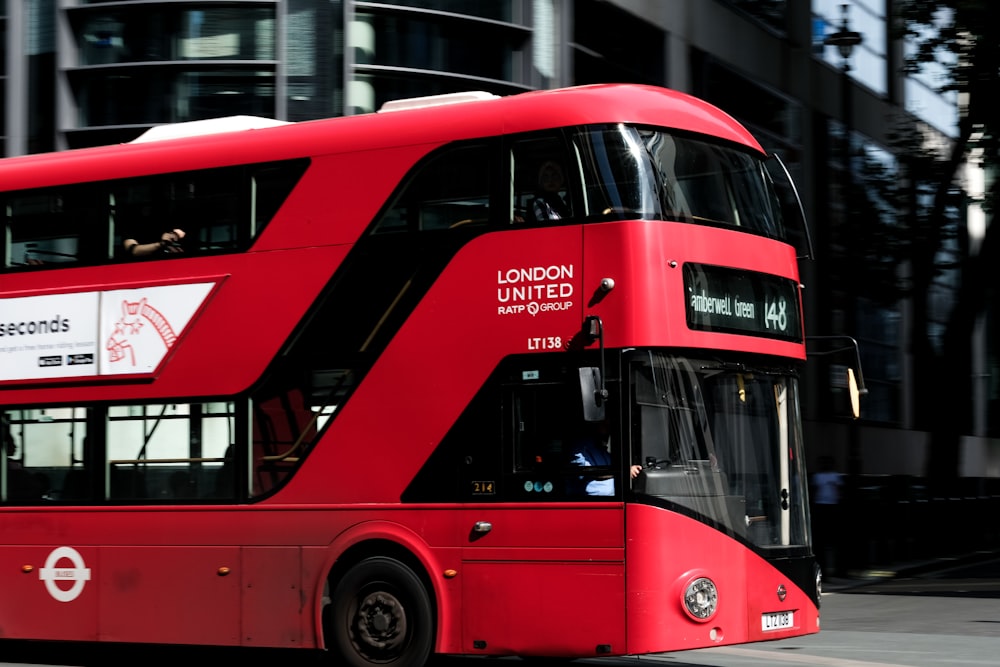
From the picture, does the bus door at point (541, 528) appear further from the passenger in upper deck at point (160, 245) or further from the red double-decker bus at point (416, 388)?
the passenger in upper deck at point (160, 245)

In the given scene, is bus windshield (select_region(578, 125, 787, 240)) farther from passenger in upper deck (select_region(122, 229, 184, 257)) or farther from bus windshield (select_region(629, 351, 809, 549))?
passenger in upper deck (select_region(122, 229, 184, 257))

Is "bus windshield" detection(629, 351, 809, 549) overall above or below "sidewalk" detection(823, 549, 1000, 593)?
above

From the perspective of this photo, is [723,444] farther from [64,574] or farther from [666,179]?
[64,574]

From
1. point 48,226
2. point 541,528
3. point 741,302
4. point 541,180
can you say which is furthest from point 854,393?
point 48,226

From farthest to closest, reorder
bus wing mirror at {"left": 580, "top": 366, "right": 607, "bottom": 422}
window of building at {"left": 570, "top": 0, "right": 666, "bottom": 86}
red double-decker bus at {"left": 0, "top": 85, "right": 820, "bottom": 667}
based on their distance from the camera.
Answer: window of building at {"left": 570, "top": 0, "right": 666, "bottom": 86} < red double-decker bus at {"left": 0, "top": 85, "right": 820, "bottom": 667} < bus wing mirror at {"left": 580, "top": 366, "right": 607, "bottom": 422}

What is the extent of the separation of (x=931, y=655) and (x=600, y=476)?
181 inches

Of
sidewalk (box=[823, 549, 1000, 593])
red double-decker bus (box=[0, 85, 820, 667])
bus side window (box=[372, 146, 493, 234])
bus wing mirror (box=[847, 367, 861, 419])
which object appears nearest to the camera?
red double-decker bus (box=[0, 85, 820, 667])

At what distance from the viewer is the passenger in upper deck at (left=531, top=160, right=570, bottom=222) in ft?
34.0

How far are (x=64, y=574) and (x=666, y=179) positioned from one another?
580 cm

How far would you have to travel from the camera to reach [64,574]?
12203mm

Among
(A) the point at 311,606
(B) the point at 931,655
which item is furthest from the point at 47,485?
(B) the point at 931,655

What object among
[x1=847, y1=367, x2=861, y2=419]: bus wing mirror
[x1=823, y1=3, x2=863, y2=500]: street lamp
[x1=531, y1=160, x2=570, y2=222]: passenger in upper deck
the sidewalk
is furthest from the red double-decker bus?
the sidewalk

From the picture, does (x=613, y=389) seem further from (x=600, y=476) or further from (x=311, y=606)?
(x=311, y=606)

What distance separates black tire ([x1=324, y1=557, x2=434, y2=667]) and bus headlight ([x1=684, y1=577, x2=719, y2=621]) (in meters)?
1.84
